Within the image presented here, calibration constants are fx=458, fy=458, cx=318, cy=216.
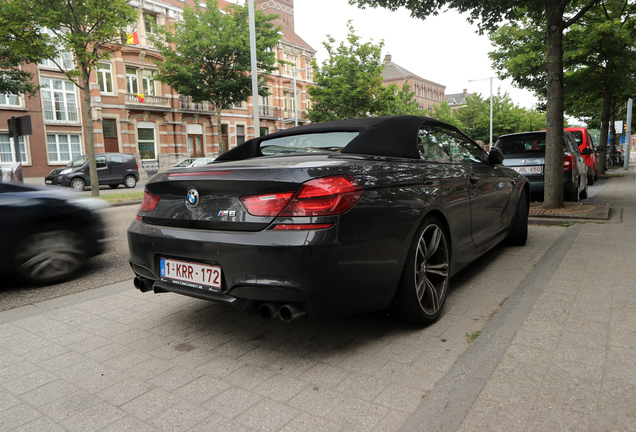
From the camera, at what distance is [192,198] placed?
288 centimetres

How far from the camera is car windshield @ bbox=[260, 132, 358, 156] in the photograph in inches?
136

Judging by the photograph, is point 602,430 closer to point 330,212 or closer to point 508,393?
point 508,393

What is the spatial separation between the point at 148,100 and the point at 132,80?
1790 millimetres

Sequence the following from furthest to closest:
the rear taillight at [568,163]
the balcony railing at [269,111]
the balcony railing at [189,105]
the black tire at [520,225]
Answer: the balcony railing at [269,111] → the balcony railing at [189,105] → the rear taillight at [568,163] → the black tire at [520,225]

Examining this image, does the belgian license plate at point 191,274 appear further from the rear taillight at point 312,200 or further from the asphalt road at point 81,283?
the asphalt road at point 81,283

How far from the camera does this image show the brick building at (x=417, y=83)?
289 feet

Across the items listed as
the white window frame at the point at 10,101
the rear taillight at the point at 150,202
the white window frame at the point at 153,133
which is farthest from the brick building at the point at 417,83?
the rear taillight at the point at 150,202

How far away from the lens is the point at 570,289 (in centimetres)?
400

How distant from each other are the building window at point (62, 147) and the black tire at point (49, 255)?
93.3ft

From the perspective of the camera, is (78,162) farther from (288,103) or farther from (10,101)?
(288,103)

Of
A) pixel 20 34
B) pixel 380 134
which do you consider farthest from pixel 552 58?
pixel 20 34

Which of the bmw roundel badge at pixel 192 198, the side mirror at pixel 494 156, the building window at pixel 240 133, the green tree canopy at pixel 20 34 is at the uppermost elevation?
the green tree canopy at pixel 20 34

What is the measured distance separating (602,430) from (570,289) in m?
2.26

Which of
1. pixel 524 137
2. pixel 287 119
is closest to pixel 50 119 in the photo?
pixel 287 119
